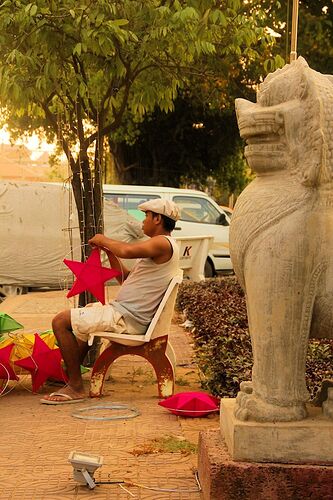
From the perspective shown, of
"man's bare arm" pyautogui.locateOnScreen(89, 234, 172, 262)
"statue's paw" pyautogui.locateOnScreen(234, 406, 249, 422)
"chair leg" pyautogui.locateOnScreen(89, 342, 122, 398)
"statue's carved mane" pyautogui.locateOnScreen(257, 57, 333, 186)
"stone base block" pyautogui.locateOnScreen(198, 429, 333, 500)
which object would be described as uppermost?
"statue's carved mane" pyautogui.locateOnScreen(257, 57, 333, 186)

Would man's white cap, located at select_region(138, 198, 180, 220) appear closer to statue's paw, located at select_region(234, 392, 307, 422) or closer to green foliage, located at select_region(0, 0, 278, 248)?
green foliage, located at select_region(0, 0, 278, 248)

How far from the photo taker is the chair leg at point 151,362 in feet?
21.3

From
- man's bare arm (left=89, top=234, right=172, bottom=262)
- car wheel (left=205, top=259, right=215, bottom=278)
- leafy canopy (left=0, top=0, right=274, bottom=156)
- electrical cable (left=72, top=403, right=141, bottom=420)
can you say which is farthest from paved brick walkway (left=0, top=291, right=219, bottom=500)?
car wheel (left=205, top=259, right=215, bottom=278)

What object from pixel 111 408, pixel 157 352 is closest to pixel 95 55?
pixel 157 352

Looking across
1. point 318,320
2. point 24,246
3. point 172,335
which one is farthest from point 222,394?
point 24,246

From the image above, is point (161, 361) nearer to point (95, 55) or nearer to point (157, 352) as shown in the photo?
point (157, 352)

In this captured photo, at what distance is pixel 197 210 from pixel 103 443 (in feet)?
41.0

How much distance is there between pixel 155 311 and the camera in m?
6.46

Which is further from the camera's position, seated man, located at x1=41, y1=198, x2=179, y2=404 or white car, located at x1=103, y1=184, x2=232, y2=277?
white car, located at x1=103, y1=184, x2=232, y2=277

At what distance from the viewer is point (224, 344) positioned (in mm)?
7484

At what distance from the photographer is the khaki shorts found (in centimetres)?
631

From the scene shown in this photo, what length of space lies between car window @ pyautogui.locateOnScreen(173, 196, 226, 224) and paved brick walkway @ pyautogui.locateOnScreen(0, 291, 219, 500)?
987 centimetres

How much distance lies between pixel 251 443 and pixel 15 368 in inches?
128

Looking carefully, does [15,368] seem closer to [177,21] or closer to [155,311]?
[155,311]
